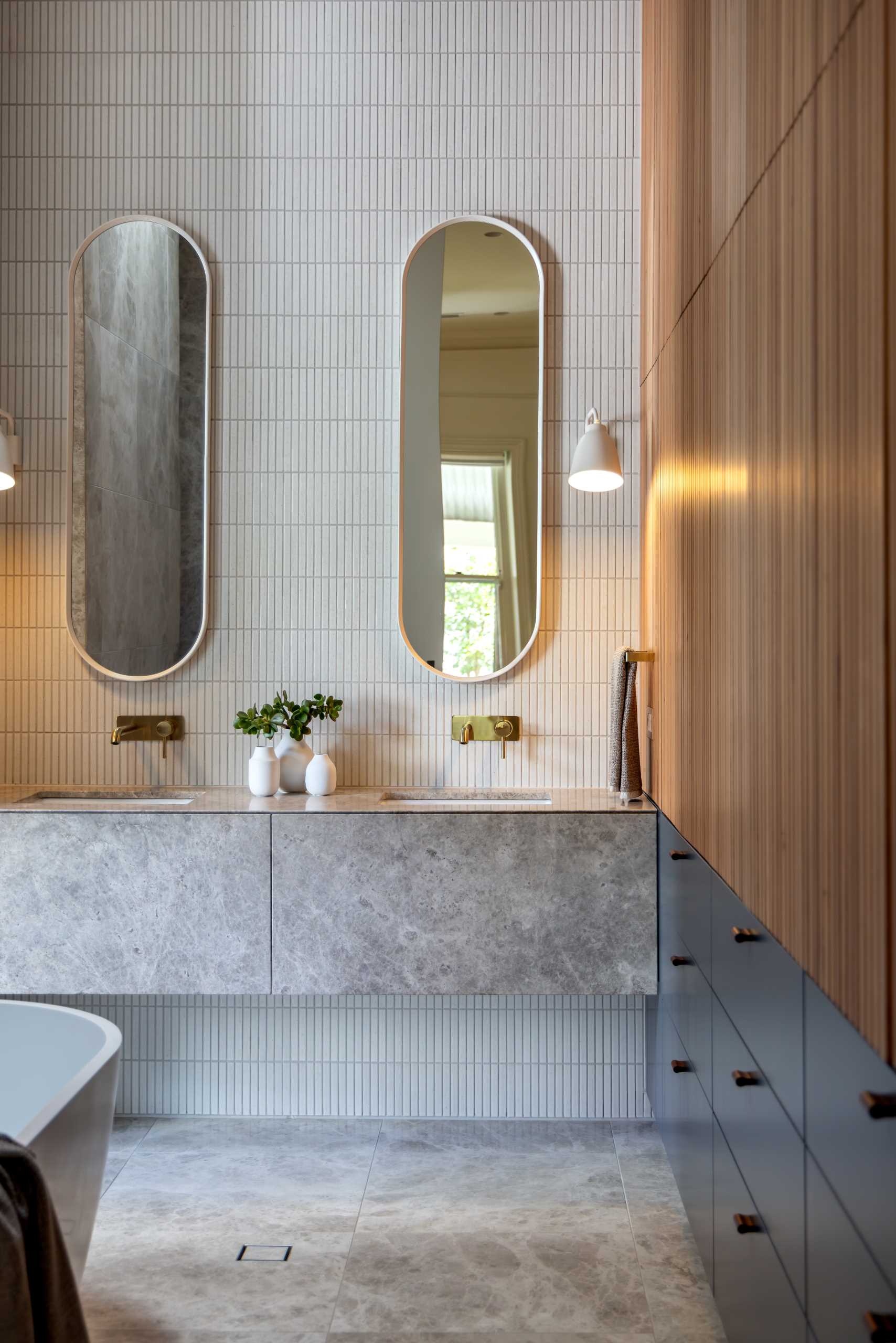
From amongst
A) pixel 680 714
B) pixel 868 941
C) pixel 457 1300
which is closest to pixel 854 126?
pixel 868 941

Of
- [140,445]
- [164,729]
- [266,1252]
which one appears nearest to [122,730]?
[164,729]

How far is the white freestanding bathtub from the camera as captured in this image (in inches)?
59.6

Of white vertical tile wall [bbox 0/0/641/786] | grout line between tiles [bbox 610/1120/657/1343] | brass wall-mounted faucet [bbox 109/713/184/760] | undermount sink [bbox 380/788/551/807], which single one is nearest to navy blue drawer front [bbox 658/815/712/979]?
undermount sink [bbox 380/788/551/807]

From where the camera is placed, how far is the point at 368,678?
9.30 ft

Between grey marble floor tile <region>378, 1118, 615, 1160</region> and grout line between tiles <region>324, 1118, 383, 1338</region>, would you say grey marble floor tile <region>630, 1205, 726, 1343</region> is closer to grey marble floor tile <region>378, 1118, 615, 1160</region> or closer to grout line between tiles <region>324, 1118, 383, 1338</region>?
grey marble floor tile <region>378, 1118, 615, 1160</region>

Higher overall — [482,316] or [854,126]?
[482,316]

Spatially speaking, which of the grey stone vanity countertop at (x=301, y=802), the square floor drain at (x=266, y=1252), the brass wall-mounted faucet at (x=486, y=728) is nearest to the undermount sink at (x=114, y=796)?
the grey stone vanity countertop at (x=301, y=802)

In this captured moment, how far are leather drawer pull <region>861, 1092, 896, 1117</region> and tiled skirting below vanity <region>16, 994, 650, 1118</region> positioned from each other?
1.88m

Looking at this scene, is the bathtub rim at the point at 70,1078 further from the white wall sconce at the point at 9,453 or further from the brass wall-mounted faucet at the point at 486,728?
the white wall sconce at the point at 9,453

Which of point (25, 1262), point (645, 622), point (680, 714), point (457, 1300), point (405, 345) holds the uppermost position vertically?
point (405, 345)

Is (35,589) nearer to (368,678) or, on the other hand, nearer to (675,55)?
(368,678)

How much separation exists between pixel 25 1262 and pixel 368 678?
1.74 m

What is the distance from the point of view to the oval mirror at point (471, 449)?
9.20 feet

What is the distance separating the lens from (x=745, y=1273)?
158 cm
